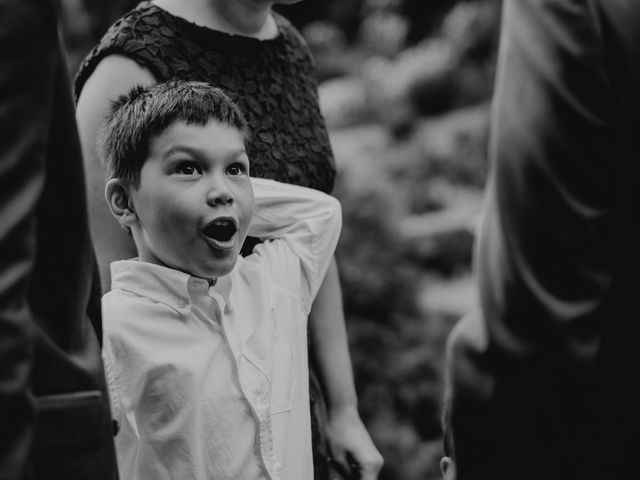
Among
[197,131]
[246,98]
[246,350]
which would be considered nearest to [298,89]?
[246,98]

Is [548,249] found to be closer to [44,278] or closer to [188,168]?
[44,278]

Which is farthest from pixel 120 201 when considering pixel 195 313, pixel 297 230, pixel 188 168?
pixel 297 230

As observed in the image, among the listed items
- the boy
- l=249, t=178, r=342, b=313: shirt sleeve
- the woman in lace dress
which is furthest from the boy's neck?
l=249, t=178, r=342, b=313: shirt sleeve

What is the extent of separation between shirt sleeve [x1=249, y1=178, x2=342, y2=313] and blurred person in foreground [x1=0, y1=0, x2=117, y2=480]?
798mm

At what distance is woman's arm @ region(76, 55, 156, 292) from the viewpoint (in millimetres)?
2318

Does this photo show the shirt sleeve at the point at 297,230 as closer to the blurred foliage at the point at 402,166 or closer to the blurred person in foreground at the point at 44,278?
the blurred person in foreground at the point at 44,278

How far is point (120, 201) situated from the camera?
7.18 feet

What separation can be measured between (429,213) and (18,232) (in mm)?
6184

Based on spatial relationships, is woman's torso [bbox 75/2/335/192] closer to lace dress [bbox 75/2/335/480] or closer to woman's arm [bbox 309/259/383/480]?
lace dress [bbox 75/2/335/480]

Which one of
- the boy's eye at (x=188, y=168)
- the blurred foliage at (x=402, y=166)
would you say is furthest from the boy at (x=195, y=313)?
the blurred foliage at (x=402, y=166)

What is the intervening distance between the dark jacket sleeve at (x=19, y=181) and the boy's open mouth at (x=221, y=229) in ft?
2.41

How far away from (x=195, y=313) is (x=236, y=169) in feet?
1.11

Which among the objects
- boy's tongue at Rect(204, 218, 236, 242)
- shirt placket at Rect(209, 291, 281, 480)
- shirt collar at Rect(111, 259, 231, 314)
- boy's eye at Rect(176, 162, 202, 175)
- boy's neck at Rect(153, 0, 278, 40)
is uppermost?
boy's neck at Rect(153, 0, 278, 40)

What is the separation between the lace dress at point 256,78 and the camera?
239 cm
